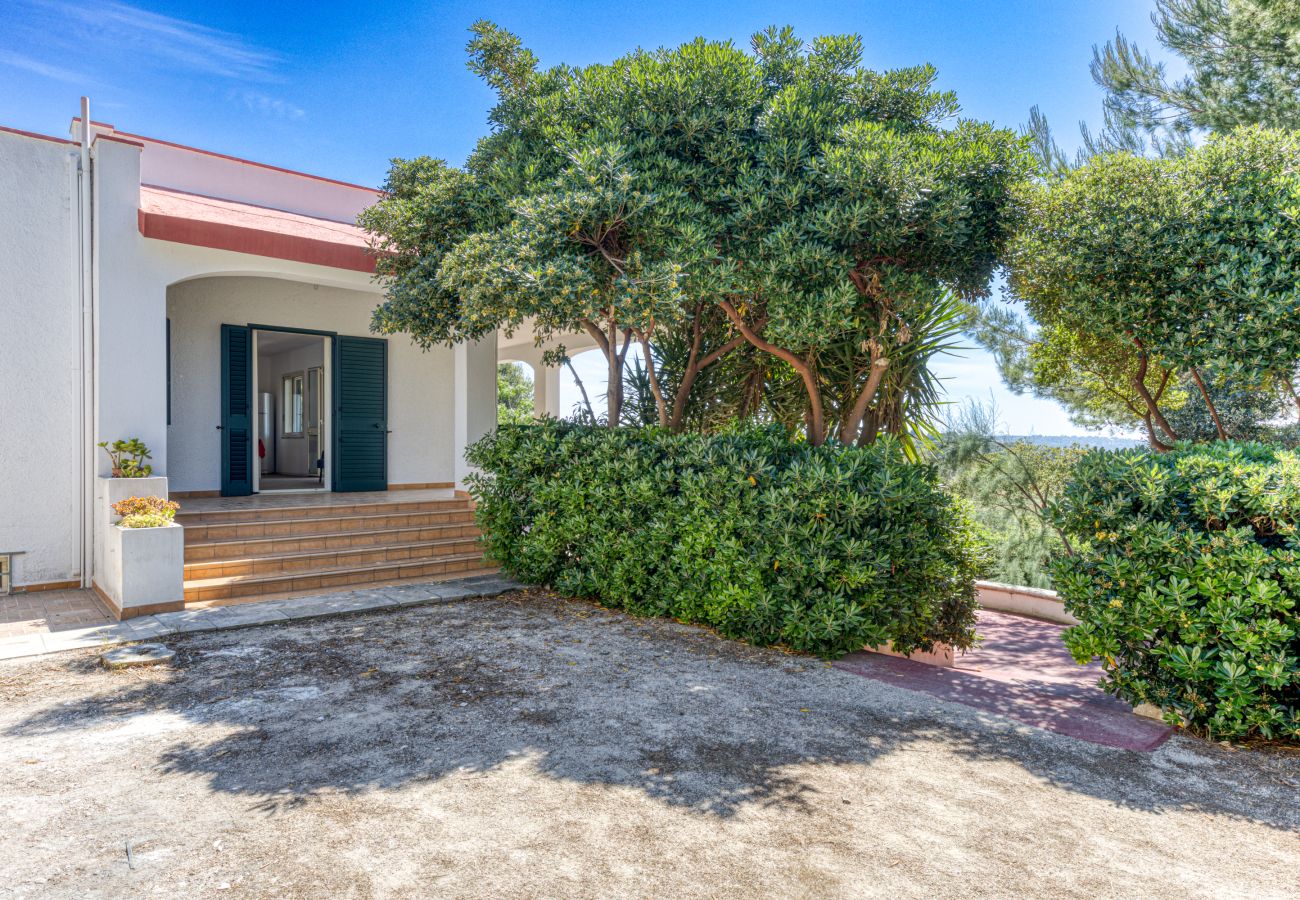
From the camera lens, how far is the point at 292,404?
13.2m

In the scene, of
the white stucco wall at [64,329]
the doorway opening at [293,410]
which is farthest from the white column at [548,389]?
the white stucco wall at [64,329]

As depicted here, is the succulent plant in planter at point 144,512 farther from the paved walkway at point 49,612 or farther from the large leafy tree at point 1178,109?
the large leafy tree at point 1178,109

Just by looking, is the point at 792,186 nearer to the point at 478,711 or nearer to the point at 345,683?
the point at 478,711

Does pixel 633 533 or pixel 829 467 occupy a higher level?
pixel 829 467

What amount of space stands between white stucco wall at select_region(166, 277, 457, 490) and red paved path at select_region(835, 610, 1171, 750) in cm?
615

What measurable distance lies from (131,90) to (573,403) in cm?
830

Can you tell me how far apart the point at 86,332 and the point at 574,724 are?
622cm

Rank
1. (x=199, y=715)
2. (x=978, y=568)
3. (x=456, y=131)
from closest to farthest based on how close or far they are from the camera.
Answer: (x=199, y=715) → (x=978, y=568) → (x=456, y=131)

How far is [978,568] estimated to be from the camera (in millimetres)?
5906

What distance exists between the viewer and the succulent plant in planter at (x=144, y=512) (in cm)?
600

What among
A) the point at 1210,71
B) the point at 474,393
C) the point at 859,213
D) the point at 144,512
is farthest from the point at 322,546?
the point at 1210,71

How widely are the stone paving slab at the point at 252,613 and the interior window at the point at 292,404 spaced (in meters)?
6.93

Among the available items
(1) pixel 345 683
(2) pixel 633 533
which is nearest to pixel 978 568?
(2) pixel 633 533

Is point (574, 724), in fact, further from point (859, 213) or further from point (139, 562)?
point (139, 562)
